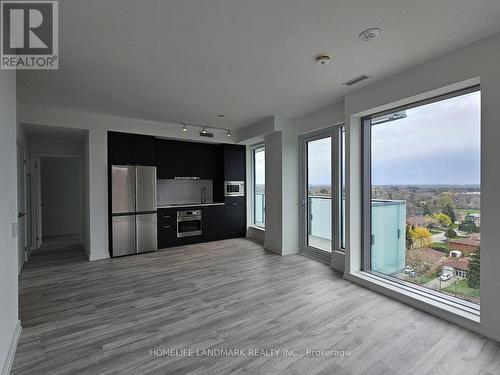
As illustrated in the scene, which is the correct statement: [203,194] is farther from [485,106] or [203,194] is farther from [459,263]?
[485,106]

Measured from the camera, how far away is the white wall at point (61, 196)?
22.8ft

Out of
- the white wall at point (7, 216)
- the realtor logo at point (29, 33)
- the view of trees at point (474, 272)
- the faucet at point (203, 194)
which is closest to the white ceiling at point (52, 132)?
the realtor logo at point (29, 33)

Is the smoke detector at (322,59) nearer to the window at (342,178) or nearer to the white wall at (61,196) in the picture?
the window at (342,178)

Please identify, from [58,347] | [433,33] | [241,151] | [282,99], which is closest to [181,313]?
[58,347]

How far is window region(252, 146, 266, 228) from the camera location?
256 inches

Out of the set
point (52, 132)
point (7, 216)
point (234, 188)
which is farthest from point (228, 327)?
point (52, 132)

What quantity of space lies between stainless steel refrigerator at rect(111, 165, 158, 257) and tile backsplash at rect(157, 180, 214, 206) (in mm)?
812

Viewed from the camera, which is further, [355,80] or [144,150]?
[144,150]

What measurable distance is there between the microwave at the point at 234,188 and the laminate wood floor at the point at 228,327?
2640mm

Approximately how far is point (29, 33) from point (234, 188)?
4.73 meters

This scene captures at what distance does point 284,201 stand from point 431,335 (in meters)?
3.02

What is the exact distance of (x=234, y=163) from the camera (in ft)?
20.9

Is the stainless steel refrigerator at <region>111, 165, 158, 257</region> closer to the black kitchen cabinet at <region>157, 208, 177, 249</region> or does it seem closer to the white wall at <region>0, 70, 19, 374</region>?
the black kitchen cabinet at <region>157, 208, 177, 249</region>

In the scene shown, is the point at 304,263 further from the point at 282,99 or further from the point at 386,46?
the point at 386,46
